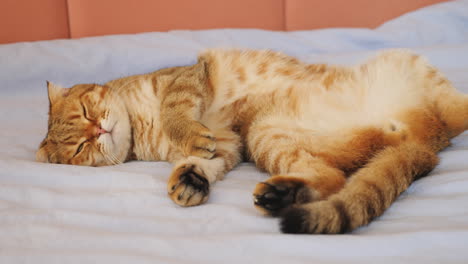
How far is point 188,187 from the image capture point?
92 centimetres

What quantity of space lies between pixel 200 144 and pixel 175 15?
151cm

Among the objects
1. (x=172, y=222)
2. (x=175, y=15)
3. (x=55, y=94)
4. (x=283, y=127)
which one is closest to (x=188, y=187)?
(x=172, y=222)

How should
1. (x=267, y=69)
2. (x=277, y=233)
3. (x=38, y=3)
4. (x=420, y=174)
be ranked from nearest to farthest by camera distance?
1. (x=277, y=233)
2. (x=420, y=174)
3. (x=267, y=69)
4. (x=38, y=3)

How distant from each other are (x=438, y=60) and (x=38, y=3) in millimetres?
2159

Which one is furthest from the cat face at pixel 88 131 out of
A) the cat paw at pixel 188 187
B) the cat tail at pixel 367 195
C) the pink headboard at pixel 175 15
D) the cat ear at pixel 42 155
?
the pink headboard at pixel 175 15

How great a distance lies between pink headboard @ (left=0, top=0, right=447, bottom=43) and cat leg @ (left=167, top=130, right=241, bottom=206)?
49.6 inches

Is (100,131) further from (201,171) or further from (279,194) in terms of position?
(279,194)

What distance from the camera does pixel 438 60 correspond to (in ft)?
6.49

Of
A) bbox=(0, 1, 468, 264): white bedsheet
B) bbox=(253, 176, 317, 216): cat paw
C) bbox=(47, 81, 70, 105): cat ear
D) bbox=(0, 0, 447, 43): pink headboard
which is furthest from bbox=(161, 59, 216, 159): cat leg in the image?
bbox=(0, 0, 447, 43): pink headboard

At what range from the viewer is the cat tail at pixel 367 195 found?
73 cm

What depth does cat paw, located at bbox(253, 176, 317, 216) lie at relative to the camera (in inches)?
33.5

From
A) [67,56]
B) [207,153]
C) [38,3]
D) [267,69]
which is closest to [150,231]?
[207,153]

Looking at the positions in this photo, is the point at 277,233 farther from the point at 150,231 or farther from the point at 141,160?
the point at 141,160

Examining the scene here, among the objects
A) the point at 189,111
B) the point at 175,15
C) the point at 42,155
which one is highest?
the point at 175,15
